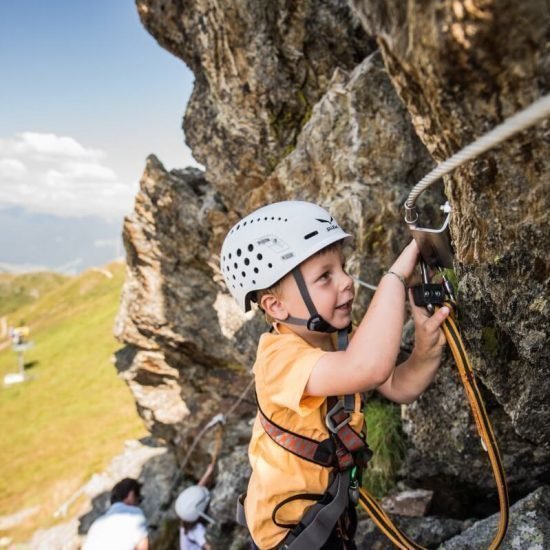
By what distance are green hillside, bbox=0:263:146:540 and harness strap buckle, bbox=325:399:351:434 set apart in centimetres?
2746

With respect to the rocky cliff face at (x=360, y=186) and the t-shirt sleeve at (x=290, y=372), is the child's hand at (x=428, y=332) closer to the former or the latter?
the rocky cliff face at (x=360, y=186)

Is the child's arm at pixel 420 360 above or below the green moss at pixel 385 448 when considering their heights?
above

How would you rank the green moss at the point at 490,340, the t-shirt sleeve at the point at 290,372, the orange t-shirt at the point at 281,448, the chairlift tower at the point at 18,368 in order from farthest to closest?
the chairlift tower at the point at 18,368 → the green moss at the point at 490,340 → the orange t-shirt at the point at 281,448 → the t-shirt sleeve at the point at 290,372

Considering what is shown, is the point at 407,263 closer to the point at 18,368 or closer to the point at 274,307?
the point at 274,307

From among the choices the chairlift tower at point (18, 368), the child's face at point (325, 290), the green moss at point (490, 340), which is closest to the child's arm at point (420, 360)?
the green moss at point (490, 340)

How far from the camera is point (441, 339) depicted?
363 cm

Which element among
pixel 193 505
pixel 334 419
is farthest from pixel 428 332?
pixel 193 505

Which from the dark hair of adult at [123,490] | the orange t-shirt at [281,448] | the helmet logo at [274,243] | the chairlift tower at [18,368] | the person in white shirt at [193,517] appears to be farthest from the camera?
the chairlift tower at [18,368]

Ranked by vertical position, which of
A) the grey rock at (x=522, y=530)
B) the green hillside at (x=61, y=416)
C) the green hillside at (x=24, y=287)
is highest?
the green hillside at (x=24, y=287)

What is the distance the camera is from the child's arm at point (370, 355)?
8.98 ft

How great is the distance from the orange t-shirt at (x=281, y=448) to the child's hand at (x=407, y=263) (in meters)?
0.88

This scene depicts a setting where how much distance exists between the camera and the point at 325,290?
11.3 feet

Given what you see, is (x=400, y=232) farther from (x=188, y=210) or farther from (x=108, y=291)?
(x=108, y=291)

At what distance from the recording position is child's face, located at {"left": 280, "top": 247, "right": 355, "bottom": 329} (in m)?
3.42
